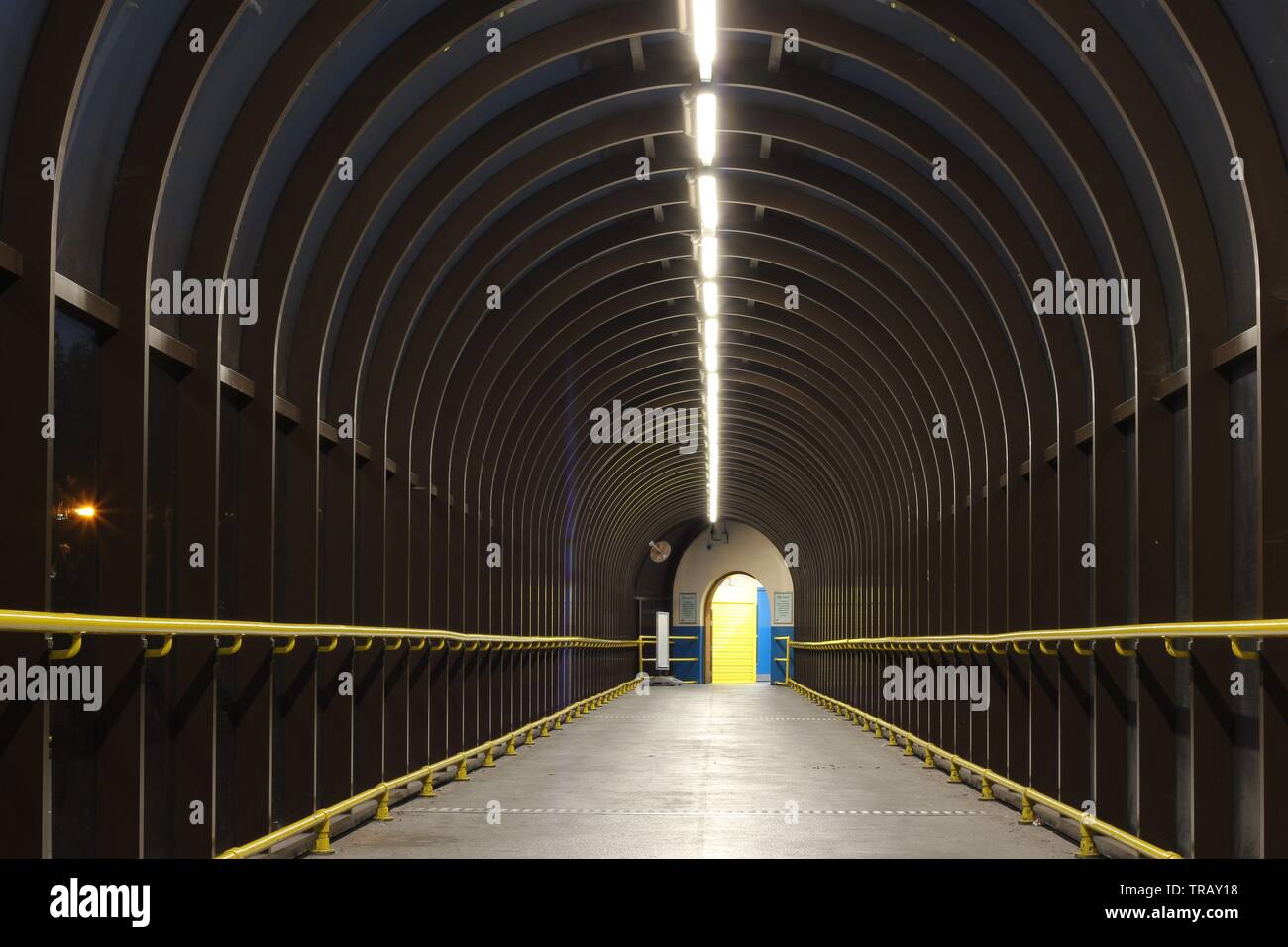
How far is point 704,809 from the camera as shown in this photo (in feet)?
39.9

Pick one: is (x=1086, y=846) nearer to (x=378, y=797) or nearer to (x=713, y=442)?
(x=378, y=797)

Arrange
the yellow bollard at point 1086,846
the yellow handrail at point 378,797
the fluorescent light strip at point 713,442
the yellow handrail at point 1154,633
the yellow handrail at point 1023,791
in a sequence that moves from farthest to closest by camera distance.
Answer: the fluorescent light strip at point 713,442
the yellow bollard at point 1086,846
the yellow handrail at point 378,797
the yellow handrail at point 1023,791
the yellow handrail at point 1154,633

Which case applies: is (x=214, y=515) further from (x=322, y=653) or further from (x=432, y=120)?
(x=432, y=120)

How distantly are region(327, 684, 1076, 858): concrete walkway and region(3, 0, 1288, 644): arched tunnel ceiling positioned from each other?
1819 mm

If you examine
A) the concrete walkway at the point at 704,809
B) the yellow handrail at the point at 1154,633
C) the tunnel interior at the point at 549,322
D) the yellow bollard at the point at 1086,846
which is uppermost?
the tunnel interior at the point at 549,322

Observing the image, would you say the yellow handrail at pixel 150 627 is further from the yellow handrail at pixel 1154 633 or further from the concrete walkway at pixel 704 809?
the yellow handrail at pixel 1154 633

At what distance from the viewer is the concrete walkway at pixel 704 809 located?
32.8 feet

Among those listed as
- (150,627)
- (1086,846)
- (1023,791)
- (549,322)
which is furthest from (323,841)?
(549,322)

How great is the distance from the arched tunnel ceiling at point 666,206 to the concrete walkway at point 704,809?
1819 millimetres

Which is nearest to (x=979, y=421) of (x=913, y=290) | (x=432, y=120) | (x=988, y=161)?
(x=913, y=290)

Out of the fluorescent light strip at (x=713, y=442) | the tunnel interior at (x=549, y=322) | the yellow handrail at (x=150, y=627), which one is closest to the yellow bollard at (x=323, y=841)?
the tunnel interior at (x=549, y=322)

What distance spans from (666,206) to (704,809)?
7.42 m
